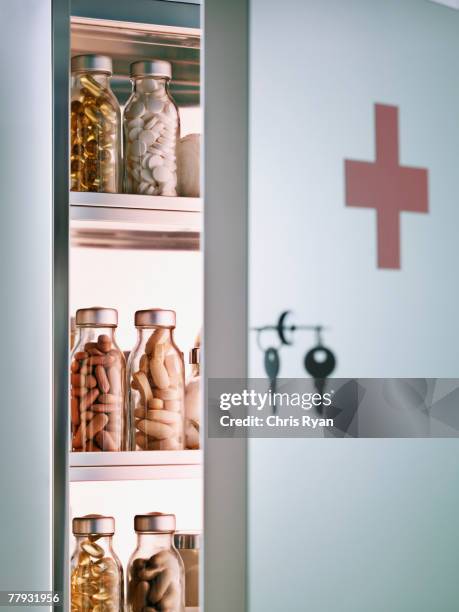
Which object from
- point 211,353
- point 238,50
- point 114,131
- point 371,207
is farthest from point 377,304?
point 114,131

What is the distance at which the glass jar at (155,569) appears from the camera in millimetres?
1057

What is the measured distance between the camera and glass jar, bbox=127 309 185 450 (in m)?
1.04

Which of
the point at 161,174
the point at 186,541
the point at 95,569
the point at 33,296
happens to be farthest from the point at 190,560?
the point at 161,174

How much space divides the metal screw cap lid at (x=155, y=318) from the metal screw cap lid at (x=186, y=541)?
1.05ft

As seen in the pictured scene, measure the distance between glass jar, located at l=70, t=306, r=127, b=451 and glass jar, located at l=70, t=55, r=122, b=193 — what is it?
184 mm

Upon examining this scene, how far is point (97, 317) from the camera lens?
3.41 ft

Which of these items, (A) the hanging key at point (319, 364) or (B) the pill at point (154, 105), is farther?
(B) the pill at point (154, 105)

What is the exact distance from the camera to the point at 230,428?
0.86 meters

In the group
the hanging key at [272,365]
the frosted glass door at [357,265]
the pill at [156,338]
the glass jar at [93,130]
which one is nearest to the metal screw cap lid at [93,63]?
the glass jar at [93,130]

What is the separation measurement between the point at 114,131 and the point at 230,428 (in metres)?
0.47

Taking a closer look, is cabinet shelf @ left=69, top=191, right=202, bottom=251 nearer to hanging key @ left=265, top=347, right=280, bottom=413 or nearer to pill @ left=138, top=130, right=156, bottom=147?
pill @ left=138, top=130, right=156, bottom=147

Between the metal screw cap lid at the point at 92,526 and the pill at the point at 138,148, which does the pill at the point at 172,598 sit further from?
the pill at the point at 138,148

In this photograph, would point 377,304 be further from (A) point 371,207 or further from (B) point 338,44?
(B) point 338,44

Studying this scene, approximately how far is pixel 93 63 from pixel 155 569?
28.2 inches
